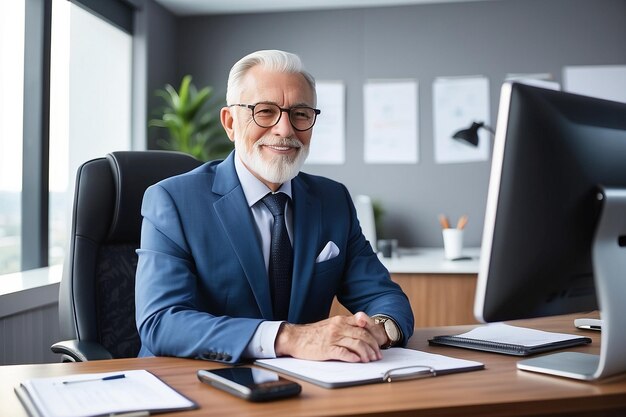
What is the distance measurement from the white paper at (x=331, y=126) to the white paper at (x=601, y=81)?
1.33 meters

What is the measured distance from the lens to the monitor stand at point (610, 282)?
1004mm

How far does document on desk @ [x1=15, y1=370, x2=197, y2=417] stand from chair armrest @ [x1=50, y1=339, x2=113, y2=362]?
43 cm

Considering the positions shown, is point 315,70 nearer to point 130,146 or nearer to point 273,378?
point 130,146

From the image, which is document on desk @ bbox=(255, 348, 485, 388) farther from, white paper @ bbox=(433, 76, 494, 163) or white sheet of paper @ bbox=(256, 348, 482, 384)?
white paper @ bbox=(433, 76, 494, 163)

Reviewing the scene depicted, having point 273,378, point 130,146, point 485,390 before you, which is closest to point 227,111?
point 273,378

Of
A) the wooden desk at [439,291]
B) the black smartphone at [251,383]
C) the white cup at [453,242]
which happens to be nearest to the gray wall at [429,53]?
the white cup at [453,242]

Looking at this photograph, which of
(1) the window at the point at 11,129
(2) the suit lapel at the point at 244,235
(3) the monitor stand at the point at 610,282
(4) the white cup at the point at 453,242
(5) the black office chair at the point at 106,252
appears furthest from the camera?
(4) the white cup at the point at 453,242

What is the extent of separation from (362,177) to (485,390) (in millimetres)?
3023

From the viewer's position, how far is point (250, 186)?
5.17 feet

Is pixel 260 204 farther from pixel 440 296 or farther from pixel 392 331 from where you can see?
pixel 440 296

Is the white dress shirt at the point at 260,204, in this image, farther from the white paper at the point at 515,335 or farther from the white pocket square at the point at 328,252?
the white paper at the point at 515,335

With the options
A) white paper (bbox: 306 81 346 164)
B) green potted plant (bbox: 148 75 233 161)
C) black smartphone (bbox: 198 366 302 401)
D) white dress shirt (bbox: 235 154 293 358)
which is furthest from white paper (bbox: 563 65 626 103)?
black smartphone (bbox: 198 366 302 401)

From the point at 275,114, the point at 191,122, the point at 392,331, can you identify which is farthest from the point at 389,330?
the point at 191,122

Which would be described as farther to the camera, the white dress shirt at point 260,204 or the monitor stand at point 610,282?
the white dress shirt at point 260,204
